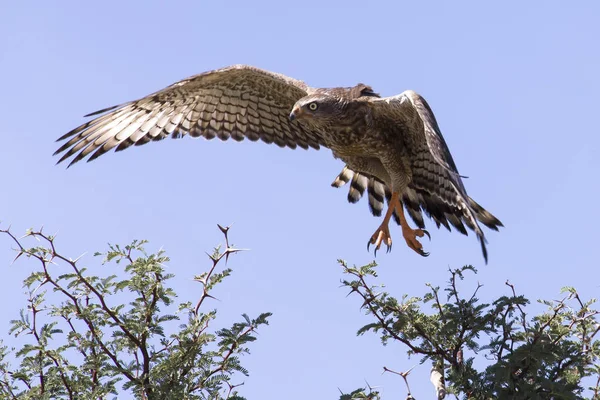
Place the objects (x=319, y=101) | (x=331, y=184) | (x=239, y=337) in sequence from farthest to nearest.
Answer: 1. (x=331, y=184)
2. (x=319, y=101)
3. (x=239, y=337)

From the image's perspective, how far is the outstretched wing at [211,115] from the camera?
769cm

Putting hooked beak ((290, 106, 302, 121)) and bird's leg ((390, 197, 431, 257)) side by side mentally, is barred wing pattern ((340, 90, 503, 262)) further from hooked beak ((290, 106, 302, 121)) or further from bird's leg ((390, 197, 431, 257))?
hooked beak ((290, 106, 302, 121))

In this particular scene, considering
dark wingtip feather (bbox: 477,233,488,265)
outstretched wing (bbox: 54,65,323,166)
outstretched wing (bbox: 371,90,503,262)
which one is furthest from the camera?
outstretched wing (bbox: 54,65,323,166)

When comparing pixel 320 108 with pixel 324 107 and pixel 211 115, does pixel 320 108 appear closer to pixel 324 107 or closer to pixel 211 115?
pixel 324 107

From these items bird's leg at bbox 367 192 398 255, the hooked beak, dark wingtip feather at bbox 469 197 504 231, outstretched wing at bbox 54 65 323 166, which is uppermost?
outstretched wing at bbox 54 65 323 166

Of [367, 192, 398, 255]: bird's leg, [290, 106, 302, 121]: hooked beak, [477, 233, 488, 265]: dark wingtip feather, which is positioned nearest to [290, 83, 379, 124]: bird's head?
[290, 106, 302, 121]: hooked beak

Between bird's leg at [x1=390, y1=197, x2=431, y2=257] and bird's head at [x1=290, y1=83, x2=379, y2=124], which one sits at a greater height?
bird's head at [x1=290, y1=83, x2=379, y2=124]

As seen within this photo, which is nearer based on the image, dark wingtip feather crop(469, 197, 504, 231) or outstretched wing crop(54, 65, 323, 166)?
dark wingtip feather crop(469, 197, 504, 231)

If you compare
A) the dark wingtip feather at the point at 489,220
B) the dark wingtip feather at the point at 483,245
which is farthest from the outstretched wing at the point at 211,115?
the dark wingtip feather at the point at 483,245

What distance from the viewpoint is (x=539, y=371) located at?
427cm

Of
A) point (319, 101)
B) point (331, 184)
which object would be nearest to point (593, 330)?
point (319, 101)

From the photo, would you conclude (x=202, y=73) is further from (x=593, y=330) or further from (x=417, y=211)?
(x=593, y=330)

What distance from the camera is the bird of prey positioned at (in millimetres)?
7191

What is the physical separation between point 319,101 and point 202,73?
127 cm
